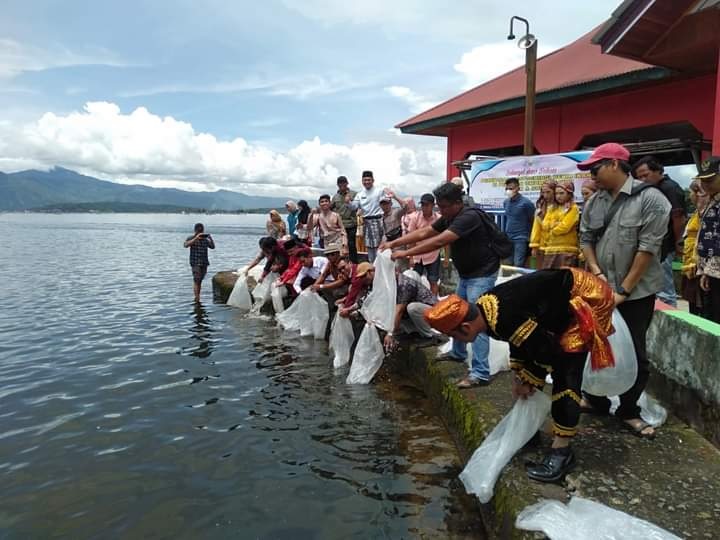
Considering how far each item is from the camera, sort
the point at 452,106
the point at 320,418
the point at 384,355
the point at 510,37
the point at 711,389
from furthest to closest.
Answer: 1. the point at 452,106
2. the point at 510,37
3. the point at 384,355
4. the point at 320,418
5. the point at 711,389

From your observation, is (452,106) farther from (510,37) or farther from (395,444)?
(395,444)

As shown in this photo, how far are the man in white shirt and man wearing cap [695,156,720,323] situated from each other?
A: 560 centimetres

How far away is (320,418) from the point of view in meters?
5.08

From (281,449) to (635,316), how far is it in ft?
9.83

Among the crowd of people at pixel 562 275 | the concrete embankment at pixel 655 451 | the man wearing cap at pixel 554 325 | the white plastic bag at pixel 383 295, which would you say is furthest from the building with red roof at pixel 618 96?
the man wearing cap at pixel 554 325

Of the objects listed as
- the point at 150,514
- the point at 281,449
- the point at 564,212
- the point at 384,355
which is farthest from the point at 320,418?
the point at 564,212

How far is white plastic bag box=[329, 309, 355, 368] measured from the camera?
671 centimetres

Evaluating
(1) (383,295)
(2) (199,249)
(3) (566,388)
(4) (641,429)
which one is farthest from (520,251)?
(2) (199,249)

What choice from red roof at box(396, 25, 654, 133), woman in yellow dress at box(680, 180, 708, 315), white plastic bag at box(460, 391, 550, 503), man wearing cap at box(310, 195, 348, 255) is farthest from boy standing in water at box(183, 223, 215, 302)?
white plastic bag at box(460, 391, 550, 503)

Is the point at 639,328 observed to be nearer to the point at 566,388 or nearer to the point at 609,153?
the point at 566,388

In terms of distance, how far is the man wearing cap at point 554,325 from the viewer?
277 centimetres

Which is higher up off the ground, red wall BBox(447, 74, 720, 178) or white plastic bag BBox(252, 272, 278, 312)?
red wall BBox(447, 74, 720, 178)

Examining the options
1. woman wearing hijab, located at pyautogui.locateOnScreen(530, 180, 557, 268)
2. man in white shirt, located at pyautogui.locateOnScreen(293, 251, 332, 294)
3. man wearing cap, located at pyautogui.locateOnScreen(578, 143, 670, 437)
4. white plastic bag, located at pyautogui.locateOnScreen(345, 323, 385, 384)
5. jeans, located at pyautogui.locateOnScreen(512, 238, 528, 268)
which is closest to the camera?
man wearing cap, located at pyautogui.locateOnScreen(578, 143, 670, 437)

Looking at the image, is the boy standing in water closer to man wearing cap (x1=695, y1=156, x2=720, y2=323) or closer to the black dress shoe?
man wearing cap (x1=695, y1=156, x2=720, y2=323)
